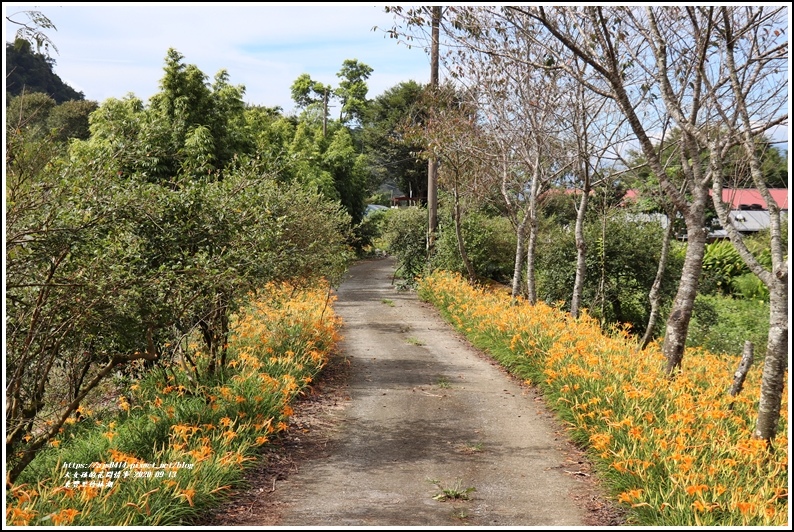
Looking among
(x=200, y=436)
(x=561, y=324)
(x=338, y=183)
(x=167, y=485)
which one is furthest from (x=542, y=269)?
(x=338, y=183)

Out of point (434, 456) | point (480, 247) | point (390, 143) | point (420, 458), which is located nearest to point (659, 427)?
point (434, 456)

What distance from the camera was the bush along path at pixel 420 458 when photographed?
5027 millimetres

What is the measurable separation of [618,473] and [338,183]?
28.2 m

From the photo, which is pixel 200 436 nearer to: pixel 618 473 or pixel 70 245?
pixel 70 245

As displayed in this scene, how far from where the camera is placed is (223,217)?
6.45 m

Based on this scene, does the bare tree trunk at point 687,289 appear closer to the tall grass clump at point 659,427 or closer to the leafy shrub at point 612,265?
the tall grass clump at point 659,427

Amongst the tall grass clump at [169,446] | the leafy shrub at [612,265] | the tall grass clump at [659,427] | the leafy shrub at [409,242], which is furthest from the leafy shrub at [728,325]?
the tall grass clump at [169,446]

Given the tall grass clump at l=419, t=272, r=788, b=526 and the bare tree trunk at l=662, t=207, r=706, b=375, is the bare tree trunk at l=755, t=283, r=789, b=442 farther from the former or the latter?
the bare tree trunk at l=662, t=207, r=706, b=375

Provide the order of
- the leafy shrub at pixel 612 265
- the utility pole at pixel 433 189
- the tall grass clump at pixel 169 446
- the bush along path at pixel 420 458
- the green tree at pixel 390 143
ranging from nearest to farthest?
1. the tall grass clump at pixel 169 446
2. the bush along path at pixel 420 458
3. the leafy shrub at pixel 612 265
4. the utility pole at pixel 433 189
5. the green tree at pixel 390 143

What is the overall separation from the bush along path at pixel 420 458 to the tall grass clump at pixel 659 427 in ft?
1.00

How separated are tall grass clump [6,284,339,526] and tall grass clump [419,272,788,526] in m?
3.06

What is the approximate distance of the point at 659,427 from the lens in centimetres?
606

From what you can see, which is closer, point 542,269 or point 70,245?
point 70,245

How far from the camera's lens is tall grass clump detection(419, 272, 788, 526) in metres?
4.74
